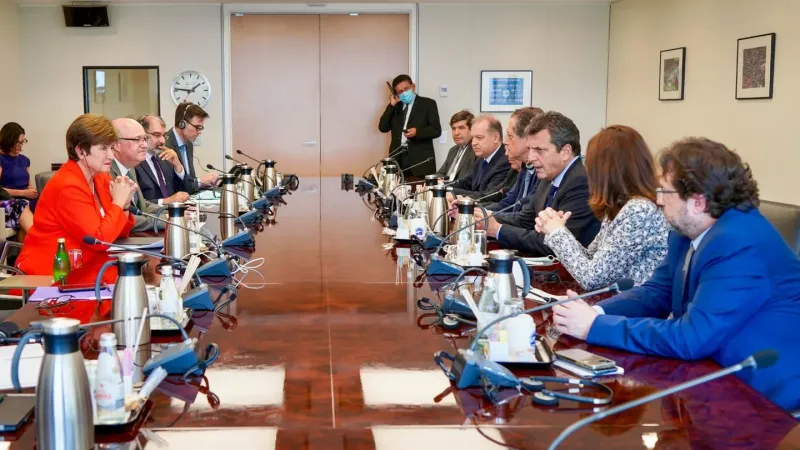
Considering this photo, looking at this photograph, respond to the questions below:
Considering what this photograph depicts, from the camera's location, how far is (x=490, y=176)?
18.8ft

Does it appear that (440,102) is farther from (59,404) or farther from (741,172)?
(59,404)

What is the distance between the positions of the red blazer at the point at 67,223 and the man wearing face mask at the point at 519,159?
7.19ft

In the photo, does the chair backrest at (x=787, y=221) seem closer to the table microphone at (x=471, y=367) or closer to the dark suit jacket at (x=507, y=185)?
the table microphone at (x=471, y=367)

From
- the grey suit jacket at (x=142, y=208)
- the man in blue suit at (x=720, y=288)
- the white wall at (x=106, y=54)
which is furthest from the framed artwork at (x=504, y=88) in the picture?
the man in blue suit at (x=720, y=288)

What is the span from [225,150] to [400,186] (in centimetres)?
458

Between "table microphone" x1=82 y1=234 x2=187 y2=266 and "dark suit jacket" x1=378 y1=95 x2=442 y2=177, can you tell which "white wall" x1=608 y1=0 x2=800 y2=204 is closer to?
"dark suit jacket" x1=378 y1=95 x2=442 y2=177

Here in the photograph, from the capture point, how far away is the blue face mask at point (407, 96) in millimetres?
8586

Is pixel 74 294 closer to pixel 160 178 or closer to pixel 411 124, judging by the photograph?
pixel 160 178

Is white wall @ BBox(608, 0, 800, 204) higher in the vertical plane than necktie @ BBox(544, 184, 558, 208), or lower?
higher

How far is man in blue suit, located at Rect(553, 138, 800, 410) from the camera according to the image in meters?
1.88

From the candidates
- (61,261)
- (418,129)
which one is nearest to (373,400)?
(61,261)

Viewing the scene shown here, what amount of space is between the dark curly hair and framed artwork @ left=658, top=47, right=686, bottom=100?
5467 mm

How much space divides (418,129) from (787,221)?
226 inches

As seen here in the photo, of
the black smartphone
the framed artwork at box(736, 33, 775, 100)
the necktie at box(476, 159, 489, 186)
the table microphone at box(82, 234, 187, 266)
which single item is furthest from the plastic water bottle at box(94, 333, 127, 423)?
the framed artwork at box(736, 33, 775, 100)
